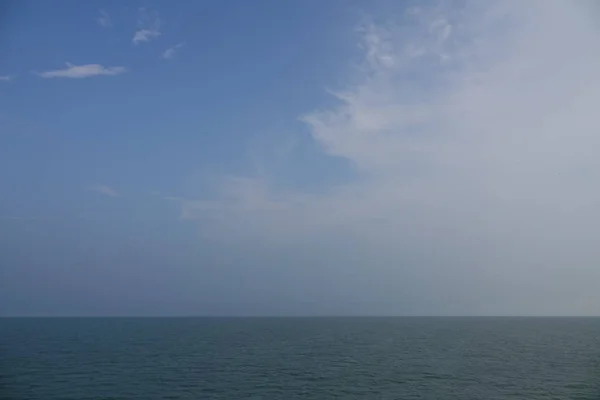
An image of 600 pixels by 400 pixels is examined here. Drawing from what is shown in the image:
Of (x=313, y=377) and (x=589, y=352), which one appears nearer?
(x=313, y=377)

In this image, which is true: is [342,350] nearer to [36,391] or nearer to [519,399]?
[519,399]

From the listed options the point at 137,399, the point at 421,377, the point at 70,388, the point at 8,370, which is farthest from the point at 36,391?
the point at 421,377

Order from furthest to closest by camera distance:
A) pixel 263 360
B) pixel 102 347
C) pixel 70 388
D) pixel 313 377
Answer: pixel 102 347, pixel 263 360, pixel 313 377, pixel 70 388

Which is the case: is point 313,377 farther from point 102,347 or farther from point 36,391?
point 102,347

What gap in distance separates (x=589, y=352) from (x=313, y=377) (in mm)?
44990

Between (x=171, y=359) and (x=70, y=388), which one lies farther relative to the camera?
(x=171, y=359)

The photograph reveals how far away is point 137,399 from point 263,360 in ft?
71.0

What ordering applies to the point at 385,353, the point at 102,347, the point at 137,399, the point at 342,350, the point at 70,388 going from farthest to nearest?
the point at 102,347 < the point at 342,350 < the point at 385,353 < the point at 70,388 < the point at 137,399

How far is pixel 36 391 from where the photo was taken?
36.8 metres

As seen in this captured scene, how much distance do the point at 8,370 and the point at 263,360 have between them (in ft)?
80.0

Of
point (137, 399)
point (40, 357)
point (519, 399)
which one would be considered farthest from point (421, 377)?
point (40, 357)

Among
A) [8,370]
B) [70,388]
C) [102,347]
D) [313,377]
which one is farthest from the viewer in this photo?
[102,347]

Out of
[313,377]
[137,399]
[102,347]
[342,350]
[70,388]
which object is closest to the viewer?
[137,399]

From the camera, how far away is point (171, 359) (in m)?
56.5
